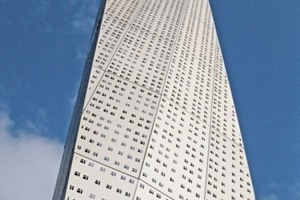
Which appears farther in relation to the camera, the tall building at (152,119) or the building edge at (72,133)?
the building edge at (72,133)

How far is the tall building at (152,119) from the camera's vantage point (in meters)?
25.9

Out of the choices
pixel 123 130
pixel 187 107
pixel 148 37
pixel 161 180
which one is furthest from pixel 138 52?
pixel 161 180

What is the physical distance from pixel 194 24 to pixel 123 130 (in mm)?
16093

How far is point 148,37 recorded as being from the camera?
36.7 meters

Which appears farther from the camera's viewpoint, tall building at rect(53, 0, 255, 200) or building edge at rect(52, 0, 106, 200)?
building edge at rect(52, 0, 106, 200)

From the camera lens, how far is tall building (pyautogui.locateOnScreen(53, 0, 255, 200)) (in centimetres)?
2588

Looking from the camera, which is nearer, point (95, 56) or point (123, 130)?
point (123, 130)

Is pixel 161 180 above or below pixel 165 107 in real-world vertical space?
below

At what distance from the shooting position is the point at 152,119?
29688 millimetres

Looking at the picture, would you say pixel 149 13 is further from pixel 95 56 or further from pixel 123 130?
pixel 123 130

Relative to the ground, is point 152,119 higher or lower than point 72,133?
higher

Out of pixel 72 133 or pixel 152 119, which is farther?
pixel 72 133

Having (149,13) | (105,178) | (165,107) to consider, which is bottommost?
(105,178)

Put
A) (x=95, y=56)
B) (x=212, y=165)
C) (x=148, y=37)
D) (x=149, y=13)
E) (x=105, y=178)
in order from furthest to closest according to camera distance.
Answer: (x=149, y=13) < (x=148, y=37) < (x=95, y=56) < (x=212, y=165) < (x=105, y=178)
